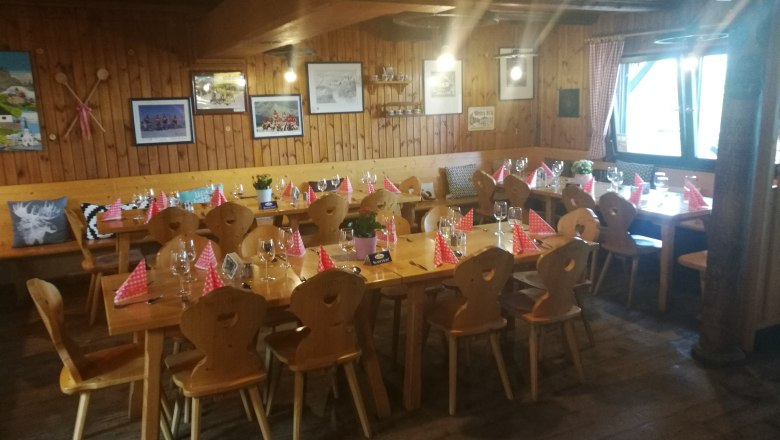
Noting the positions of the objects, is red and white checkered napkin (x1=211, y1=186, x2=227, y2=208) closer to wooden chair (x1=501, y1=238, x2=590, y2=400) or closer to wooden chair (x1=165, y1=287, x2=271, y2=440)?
wooden chair (x1=165, y1=287, x2=271, y2=440)

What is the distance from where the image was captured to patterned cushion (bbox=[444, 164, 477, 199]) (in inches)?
319

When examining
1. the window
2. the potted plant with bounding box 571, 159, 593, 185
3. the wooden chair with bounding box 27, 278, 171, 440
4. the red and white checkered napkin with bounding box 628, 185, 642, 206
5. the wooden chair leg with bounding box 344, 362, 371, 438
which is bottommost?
the wooden chair leg with bounding box 344, 362, 371, 438

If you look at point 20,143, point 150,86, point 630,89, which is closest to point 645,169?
point 630,89

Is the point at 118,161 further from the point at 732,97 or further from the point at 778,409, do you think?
the point at 778,409

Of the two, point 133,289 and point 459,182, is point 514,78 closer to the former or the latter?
point 459,182

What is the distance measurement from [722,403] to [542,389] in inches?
39.2

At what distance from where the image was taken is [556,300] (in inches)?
141

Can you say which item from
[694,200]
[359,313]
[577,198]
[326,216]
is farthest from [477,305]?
[694,200]

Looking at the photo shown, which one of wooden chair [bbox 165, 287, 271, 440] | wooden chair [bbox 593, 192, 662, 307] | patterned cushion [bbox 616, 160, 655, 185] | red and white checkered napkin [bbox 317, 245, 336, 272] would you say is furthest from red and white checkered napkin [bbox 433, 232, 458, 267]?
patterned cushion [bbox 616, 160, 655, 185]

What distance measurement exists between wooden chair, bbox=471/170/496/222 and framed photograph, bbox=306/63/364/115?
5.80 ft

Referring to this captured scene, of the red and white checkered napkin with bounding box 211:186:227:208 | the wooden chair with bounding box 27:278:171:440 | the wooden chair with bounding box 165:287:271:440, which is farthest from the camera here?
the red and white checkered napkin with bounding box 211:186:227:208

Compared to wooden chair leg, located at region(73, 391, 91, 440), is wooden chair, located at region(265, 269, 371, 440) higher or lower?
higher

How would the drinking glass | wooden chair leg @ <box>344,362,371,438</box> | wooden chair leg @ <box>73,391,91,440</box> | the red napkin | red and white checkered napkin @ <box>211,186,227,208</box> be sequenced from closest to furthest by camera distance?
wooden chair leg @ <box>73,391,91,440</box> < wooden chair leg @ <box>344,362,371,438</box> < the drinking glass < the red napkin < red and white checkered napkin @ <box>211,186,227,208</box>

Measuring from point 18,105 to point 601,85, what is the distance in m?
Answer: 6.49
